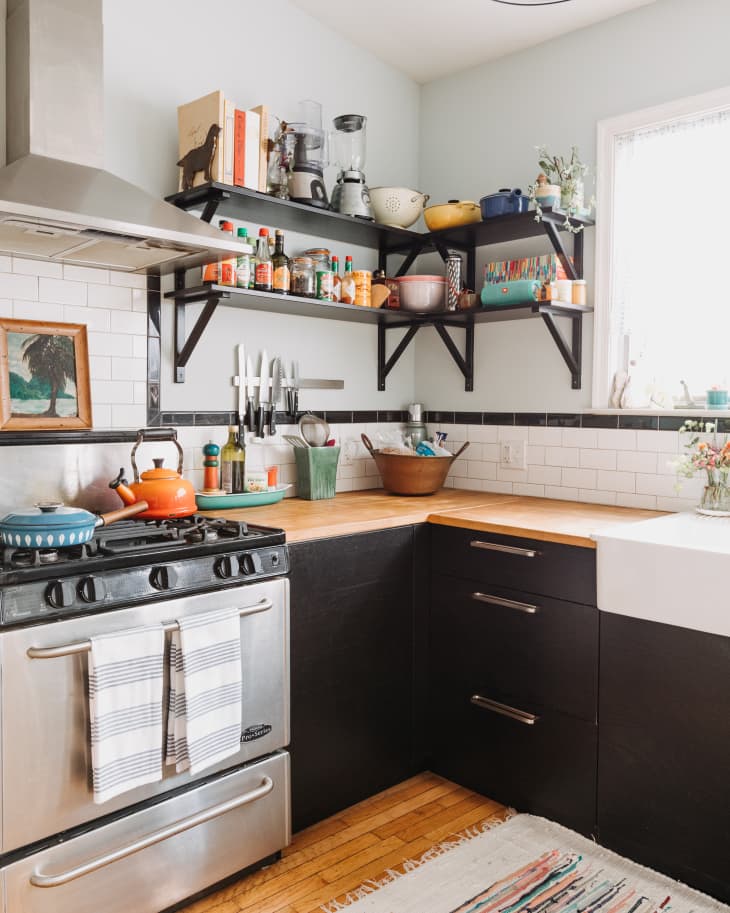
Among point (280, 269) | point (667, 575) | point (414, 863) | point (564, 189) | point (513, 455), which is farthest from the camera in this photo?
point (513, 455)

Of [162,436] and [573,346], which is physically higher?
[573,346]

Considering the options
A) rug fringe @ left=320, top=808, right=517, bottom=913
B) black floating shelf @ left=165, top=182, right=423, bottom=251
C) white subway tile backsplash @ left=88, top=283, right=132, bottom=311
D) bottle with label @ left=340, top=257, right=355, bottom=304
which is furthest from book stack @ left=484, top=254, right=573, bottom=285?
rug fringe @ left=320, top=808, right=517, bottom=913

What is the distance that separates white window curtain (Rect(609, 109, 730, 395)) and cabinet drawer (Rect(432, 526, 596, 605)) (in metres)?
0.88

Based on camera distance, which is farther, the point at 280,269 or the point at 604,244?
the point at 604,244

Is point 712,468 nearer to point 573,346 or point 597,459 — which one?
point 597,459

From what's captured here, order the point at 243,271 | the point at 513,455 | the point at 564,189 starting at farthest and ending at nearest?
the point at 513,455 < the point at 564,189 < the point at 243,271

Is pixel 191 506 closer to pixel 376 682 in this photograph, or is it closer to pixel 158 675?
pixel 158 675

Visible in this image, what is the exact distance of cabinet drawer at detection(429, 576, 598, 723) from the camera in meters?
2.17

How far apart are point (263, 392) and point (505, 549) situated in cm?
109

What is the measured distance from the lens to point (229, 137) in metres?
2.42

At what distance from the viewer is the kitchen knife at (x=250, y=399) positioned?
2803 mm

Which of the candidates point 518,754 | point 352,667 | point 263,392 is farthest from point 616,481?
point 263,392

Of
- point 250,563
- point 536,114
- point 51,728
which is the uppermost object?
point 536,114

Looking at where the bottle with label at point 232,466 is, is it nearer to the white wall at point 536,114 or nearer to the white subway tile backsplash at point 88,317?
the white subway tile backsplash at point 88,317
